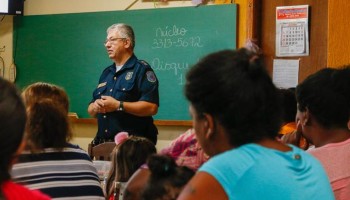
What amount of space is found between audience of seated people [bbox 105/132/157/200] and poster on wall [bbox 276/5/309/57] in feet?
8.02

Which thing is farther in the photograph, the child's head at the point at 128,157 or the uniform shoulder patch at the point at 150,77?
the uniform shoulder patch at the point at 150,77

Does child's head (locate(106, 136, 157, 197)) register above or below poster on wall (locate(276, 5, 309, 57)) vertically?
below

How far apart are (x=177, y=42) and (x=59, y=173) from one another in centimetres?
312

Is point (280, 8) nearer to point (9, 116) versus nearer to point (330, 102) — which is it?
point (330, 102)

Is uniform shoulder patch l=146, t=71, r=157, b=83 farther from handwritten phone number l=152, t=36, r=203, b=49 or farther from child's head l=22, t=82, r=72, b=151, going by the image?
child's head l=22, t=82, r=72, b=151

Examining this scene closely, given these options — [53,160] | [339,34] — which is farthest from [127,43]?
[53,160]

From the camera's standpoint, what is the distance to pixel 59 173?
2.19m

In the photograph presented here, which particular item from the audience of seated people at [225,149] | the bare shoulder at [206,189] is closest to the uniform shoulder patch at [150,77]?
the audience of seated people at [225,149]

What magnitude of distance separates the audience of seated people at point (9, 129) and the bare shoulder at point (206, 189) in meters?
0.38

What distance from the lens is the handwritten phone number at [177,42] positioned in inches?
199

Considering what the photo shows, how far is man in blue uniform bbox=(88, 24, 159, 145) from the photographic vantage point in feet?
13.0

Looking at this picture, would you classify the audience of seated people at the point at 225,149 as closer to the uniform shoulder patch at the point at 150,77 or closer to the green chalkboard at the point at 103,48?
the uniform shoulder patch at the point at 150,77

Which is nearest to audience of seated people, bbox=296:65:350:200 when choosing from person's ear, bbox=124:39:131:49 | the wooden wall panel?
the wooden wall panel

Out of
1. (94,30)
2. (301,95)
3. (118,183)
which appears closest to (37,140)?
(118,183)
